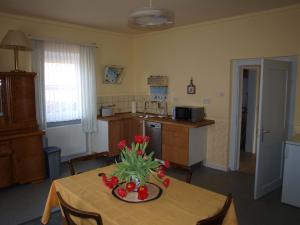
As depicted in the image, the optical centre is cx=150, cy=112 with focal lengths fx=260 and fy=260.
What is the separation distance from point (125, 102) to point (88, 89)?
105 cm

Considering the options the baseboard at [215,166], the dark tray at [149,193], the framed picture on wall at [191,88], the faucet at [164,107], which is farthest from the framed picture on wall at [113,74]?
the dark tray at [149,193]

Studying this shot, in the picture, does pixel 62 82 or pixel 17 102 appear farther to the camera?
pixel 62 82

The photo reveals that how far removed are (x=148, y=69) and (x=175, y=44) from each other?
34.3 inches

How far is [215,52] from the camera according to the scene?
447 centimetres

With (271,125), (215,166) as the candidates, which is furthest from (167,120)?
(271,125)

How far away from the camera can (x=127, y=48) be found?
18.8 ft

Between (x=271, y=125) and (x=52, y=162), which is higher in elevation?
(x=271, y=125)

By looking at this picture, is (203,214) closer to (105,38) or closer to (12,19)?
(12,19)

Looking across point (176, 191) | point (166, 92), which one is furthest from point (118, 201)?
point (166, 92)

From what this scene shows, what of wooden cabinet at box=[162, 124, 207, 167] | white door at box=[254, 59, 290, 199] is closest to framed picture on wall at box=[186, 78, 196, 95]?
wooden cabinet at box=[162, 124, 207, 167]

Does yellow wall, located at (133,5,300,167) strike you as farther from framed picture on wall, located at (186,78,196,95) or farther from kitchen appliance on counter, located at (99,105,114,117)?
kitchen appliance on counter, located at (99,105,114,117)

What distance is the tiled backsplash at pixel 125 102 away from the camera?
5.40 meters

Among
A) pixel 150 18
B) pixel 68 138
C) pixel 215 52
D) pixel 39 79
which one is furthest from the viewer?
pixel 68 138

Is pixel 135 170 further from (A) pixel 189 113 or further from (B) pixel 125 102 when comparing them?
(B) pixel 125 102
